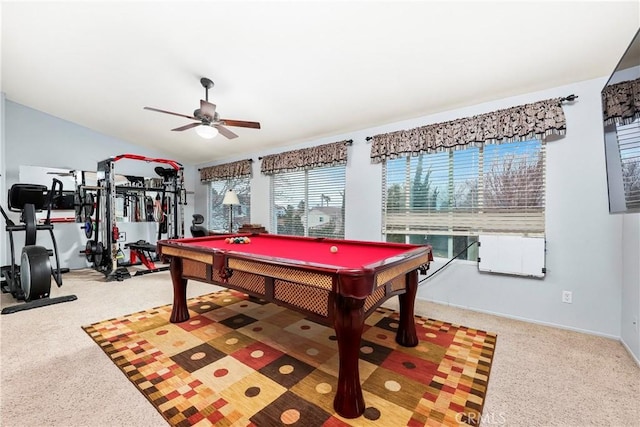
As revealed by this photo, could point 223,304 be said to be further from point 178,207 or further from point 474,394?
point 178,207

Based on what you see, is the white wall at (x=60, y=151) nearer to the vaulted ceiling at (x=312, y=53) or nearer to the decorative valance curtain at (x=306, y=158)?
the vaulted ceiling at (x=312, y=53)

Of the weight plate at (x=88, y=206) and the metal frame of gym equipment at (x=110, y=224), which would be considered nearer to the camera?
the metal frame of gym equipment at (x=110, y=224)

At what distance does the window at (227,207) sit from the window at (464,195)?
323 cm

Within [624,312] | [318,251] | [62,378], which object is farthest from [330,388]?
[624,312]

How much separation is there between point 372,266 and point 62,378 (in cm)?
215

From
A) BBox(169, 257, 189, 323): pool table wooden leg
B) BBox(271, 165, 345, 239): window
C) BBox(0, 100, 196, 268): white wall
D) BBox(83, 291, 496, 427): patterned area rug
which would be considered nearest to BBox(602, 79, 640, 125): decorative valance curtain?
BBox(83, 291, 496, 427): patterned area rug

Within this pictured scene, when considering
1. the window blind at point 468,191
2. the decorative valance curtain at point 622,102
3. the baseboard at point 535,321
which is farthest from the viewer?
the window blind at point 468,191

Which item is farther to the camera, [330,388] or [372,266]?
[330,388]

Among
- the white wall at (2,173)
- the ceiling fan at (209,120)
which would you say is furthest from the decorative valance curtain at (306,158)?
the white wall at (2,173)

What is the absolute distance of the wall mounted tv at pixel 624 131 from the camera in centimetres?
179

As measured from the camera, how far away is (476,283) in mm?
3092

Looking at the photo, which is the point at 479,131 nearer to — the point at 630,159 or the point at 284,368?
the point at 630,159

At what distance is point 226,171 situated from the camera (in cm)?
597

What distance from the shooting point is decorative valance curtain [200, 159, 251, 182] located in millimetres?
5594
